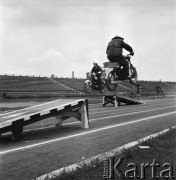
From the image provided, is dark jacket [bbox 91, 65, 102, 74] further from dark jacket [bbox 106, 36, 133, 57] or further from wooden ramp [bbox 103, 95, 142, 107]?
wooden ramp [bbox 103, 95, 142, 107]

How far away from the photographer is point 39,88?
155ft

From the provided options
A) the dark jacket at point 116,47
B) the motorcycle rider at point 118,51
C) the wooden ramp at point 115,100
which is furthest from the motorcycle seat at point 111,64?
the wooden ramp at point 115,100

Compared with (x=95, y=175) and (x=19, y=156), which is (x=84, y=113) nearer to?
(x=19, y=156)

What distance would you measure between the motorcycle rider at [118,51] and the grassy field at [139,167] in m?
8.38

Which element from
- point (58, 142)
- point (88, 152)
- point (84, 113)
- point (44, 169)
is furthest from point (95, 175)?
point (84, 113)

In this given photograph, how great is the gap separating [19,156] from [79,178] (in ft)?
8.33

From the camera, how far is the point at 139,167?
5.38 meters

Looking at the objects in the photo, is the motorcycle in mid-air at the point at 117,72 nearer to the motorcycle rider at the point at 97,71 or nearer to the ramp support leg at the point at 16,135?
the motorcycle rider at the point at 97,71

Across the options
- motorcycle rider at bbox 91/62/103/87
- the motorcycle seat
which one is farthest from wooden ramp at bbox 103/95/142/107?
the motorcycle seat

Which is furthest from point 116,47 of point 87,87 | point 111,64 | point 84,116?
point 84,116

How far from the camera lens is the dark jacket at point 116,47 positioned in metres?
14.7

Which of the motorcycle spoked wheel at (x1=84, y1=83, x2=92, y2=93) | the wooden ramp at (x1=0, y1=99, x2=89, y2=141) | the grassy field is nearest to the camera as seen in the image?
the grassy field

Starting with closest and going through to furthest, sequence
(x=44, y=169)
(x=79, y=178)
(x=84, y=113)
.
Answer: (x=79, y=178) → (x=44, y=169) → (x=84, y=113)

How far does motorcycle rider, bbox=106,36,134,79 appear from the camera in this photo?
1477cm
